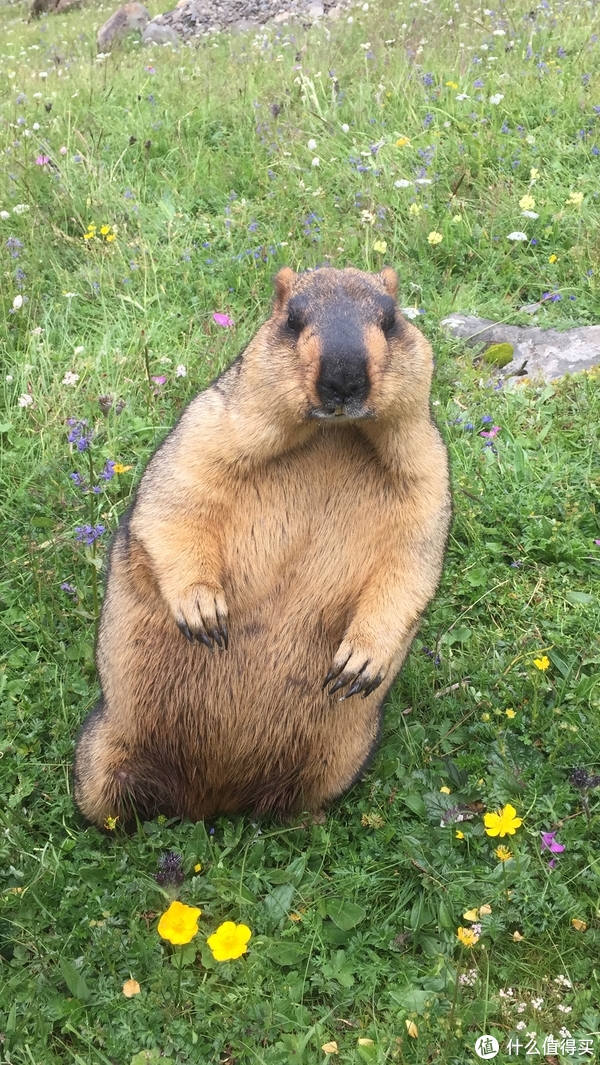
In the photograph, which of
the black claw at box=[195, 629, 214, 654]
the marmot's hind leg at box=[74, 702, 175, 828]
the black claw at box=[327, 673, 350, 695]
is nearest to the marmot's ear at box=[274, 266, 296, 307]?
the black claw at box=[195, 629, 214, 654]

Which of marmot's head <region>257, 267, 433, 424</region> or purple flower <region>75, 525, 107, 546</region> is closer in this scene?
marmot's head <region>257, 267, 433, 424</region>

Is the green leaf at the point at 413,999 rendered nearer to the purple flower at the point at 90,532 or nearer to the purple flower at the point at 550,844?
the purple flower at the point at 550,844

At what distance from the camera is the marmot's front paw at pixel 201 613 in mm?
2223

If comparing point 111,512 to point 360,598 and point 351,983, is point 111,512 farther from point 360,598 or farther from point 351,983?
point 351,983

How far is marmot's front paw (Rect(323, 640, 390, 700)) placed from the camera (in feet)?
7.34

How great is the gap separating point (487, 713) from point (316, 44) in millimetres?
6781

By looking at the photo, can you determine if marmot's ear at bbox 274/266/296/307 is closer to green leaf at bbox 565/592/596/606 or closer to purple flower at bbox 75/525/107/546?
purple flower at bbox 75/525/107/546

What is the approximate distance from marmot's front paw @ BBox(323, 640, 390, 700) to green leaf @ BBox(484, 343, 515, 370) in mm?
2596

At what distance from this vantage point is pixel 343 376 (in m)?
1.98

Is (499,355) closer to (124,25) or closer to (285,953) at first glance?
(285,953)

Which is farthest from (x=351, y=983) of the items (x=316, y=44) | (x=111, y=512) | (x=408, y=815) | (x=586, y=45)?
(x=316, y=44)

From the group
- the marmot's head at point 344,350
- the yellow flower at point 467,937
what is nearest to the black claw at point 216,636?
the marmot's head at point 344,350

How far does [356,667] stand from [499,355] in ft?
8.74

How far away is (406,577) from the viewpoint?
2326 mm
